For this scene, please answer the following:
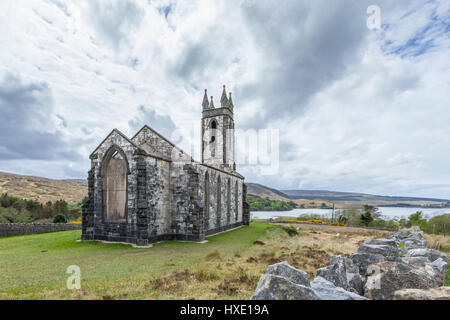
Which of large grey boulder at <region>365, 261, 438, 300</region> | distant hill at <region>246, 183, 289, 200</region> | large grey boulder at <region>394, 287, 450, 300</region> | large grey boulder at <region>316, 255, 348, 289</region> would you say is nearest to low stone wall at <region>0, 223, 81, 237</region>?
large grey boulder at <region>316, 255, 348, 289</region>

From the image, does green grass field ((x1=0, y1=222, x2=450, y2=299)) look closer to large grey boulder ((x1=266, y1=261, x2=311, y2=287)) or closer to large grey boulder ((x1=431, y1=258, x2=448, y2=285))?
large grey boulder ((x1=431, y1=258, x2=448, y2=285))

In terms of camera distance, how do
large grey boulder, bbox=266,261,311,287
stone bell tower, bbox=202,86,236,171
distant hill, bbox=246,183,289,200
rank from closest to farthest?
large grey boulder, bbox=266,261,311,287 → stone bell tower, bbox=202,86,236,171 → distant hill, bbox=246,183,289,200

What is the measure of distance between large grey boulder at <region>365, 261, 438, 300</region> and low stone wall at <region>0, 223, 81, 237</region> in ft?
73.0

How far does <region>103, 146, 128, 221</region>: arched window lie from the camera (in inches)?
521

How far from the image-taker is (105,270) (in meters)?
7.39

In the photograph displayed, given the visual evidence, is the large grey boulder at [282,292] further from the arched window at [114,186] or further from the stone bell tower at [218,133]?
the stone bell tower at [218,133]

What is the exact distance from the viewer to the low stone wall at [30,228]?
17172 millimetres

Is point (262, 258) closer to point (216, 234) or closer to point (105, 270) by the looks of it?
point (105, 270)

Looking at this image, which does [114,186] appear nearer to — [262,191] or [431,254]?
[431,254]

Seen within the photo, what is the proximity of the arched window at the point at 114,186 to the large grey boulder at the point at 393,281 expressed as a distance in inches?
468

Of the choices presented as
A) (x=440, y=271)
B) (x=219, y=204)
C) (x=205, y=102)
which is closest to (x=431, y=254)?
(x=440, y=271)

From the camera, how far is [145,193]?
12.4 meters

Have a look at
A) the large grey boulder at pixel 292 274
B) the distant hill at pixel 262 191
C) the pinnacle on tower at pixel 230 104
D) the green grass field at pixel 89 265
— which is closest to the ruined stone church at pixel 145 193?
the green grass field at pixel 89 265

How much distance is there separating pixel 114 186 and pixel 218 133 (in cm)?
1317
